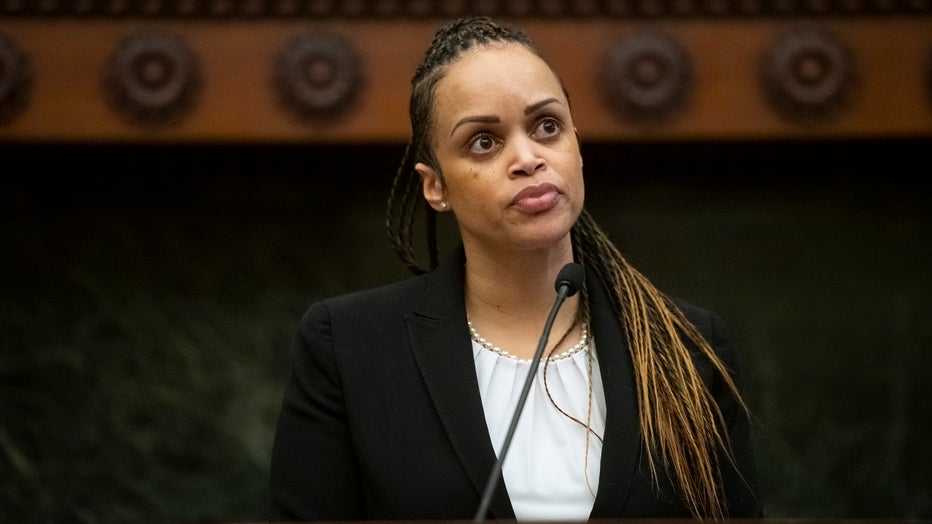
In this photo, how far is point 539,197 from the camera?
1.40 meters

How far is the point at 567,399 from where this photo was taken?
4.88 feet

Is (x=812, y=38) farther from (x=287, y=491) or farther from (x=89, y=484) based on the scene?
(x=89, y=484)

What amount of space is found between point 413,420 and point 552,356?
218mm

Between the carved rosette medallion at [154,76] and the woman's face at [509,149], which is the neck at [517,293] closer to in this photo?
the woman's face at [509,149]

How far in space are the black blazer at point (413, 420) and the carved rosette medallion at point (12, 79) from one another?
129cm

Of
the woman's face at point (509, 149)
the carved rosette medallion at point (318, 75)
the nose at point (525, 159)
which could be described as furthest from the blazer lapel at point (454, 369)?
the carved rosette medallion at point (318, 75)

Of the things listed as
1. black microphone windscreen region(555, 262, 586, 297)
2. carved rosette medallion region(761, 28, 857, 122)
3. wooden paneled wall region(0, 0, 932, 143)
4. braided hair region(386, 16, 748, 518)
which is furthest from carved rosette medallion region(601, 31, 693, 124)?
black microphone windscreen region(555, 262, 586, 297)

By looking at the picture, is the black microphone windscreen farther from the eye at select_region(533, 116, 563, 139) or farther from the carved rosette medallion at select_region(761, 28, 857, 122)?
the carved rosette medallion at select_region(761, 28, 857, 122)

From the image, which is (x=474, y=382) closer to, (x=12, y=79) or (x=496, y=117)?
(x=496, y=117)

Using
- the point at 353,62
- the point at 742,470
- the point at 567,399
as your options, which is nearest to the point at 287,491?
Answer: the point at 567,399

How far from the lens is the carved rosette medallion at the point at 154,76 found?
247cm

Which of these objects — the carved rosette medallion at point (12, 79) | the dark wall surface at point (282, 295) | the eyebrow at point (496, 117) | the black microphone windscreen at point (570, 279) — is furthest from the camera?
the dark wall surface at point (282, 295)

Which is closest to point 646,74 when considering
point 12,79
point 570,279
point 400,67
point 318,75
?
point 400,67

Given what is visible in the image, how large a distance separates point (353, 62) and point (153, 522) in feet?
3.92
